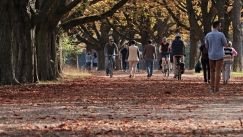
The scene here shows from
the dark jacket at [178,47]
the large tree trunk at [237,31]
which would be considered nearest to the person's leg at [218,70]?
the dark jacket at [178,47]

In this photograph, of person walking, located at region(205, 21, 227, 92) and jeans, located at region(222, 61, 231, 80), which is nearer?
person walking, located at region(205, 21, 227, 92)

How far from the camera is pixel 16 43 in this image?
22406mm

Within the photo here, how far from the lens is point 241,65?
39.1 metres

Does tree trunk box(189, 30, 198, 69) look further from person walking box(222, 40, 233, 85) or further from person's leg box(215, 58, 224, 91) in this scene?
person's leg box(215, 58, 224, 91)

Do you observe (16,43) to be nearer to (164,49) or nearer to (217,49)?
(217,49)

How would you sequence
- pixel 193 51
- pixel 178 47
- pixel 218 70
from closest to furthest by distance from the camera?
pixel 218 70 → pixel 178 47 → pixel 193 51

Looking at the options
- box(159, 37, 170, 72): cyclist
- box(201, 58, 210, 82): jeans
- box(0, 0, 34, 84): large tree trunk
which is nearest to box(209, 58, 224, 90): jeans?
box(201, 58, 210, 82): jeans

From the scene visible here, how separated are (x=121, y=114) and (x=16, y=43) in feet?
37.2

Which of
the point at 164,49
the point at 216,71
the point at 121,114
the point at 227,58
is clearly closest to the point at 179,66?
the point at 164,49

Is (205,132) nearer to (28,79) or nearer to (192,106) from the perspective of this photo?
(192,106)

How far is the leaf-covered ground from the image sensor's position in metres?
8.90

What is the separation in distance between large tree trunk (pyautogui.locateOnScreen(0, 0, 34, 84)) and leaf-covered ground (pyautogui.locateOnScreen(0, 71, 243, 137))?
13.0 feet

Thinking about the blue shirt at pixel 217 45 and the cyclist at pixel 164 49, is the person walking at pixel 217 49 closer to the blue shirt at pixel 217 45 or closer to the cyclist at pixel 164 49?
the blue shirt at pixel 217 45

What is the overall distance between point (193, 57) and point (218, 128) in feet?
136
